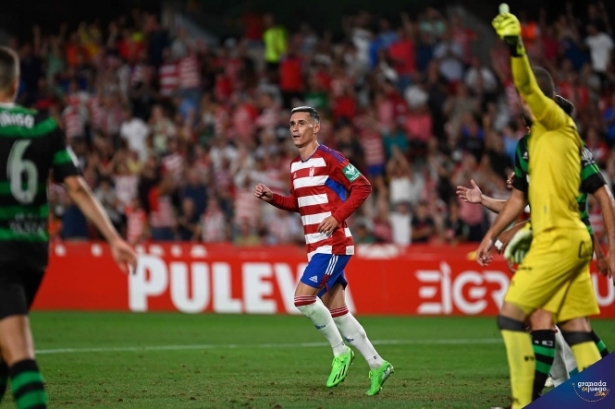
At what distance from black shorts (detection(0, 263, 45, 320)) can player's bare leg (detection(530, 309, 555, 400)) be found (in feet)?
11.1

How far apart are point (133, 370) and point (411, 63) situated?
45.9ft

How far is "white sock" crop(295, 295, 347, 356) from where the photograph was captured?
9.85 m

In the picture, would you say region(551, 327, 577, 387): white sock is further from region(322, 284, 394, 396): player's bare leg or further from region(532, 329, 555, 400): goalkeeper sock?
region(532, 329, 555, 400): goalkeeper sock

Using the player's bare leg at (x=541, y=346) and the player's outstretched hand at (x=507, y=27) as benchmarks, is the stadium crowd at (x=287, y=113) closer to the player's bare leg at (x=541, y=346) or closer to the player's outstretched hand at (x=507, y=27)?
the player's bare leg at (x=541, y=346)

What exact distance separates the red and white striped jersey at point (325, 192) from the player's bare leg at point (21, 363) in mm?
4050

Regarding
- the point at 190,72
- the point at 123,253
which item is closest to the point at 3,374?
the point at 123,253

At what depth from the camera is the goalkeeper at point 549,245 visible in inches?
276

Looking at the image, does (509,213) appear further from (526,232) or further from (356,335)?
(356,335)

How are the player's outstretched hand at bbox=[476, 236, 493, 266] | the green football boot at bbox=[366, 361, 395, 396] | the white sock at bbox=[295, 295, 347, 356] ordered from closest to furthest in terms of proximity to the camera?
the player's outstretched hand at bbox=[476, 236, 493, 266] → the green football boot at bbox=[366, 361, 395, 396] → the white sock at bbox=[295, 295, 347, 356]

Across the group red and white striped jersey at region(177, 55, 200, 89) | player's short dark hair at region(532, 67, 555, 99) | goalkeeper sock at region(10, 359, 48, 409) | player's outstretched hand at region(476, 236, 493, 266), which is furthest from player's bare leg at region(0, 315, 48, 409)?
red and white striped jersey at region(177, 55, 200, 89)

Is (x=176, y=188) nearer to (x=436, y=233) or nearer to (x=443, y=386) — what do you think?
(x=436, y=233)

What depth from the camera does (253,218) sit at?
21.4 metres

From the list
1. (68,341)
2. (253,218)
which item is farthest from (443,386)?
(253,218)

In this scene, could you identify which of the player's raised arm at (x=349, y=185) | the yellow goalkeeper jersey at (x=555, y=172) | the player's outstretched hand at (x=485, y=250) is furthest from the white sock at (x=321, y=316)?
the yellow goalkeeper jersey at (x=555, y=172)
